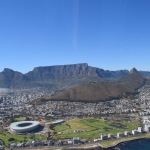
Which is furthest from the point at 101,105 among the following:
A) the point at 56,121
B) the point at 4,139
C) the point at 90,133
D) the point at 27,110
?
the point at 4,139

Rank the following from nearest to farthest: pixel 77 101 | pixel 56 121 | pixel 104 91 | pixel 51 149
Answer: pixel 51 149
pixel 56 121
pixel 77 101
pixel 104 91

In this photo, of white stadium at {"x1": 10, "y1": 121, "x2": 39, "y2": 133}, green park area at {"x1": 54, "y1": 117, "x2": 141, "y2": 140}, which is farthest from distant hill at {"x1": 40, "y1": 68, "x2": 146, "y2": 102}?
white stadium at {"x1": 10, "y1": 121, "x2": 39, "y2": 133}

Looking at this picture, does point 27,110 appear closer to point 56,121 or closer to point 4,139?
point 56,121

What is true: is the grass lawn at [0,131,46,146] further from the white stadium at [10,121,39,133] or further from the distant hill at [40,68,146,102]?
the distant hill at [40,68,146,102]

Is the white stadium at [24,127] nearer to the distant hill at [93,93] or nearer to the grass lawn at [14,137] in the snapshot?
the grass lawn at [14,137]

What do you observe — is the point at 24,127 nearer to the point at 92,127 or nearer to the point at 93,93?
the point at 92,127

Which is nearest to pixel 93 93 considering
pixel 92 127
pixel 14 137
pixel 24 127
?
pixel 92 127

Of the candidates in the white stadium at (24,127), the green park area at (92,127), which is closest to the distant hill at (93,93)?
the green park area at (92,127)

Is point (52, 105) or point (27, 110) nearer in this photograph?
point (27, 110)
